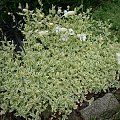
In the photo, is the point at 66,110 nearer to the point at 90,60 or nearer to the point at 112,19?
the point at 90,60

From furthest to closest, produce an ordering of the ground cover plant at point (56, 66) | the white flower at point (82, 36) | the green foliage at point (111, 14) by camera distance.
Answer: the green foliage at point (111, 14) < the white flower at point (82, 36) < the ground cover plant at point (56, 66)

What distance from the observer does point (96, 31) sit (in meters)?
4.36

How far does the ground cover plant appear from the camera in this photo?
11.6ft

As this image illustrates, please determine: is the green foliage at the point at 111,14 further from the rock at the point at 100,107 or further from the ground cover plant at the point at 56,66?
the rock at the point at 100,107

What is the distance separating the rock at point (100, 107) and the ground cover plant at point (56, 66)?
0.11 meters

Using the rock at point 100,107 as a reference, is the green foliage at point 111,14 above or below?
above

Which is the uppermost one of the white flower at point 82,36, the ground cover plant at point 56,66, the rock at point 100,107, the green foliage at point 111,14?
the green foliage at point 111,14

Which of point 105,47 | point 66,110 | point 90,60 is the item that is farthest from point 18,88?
point 105,47

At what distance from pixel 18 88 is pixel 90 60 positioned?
2.74ft

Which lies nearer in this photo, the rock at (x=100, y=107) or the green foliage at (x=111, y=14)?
the rock at (x=100, y=107)

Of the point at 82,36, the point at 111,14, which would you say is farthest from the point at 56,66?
the point at 111,14

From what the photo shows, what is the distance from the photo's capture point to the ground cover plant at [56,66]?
3549 millimetres

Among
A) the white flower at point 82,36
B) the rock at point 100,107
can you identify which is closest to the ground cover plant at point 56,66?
the white flower at point 82,36

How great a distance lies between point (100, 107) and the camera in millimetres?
3701
